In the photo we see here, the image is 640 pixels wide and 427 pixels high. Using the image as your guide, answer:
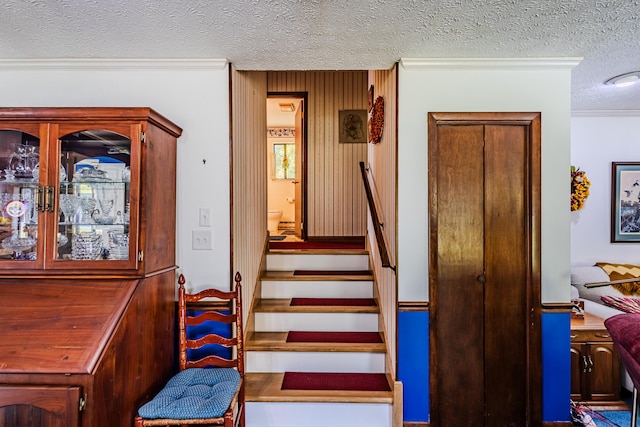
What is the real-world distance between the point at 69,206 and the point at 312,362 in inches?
72.4

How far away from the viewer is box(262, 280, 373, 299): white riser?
3.21 metres

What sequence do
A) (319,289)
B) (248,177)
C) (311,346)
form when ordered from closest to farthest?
1. (311,346)
2. (248,177)
3. (319,289)

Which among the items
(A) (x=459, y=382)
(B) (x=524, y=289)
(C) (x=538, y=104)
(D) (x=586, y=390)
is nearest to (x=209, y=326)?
(A) (x=459, y=382)

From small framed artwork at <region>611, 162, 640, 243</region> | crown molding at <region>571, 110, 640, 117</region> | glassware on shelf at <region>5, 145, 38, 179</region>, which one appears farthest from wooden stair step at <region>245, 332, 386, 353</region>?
crown molding at <region>571, 110, 640, 117</region>

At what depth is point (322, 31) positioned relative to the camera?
76.0 inches

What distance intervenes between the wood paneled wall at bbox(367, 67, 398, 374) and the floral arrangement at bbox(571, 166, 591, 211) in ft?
6.72

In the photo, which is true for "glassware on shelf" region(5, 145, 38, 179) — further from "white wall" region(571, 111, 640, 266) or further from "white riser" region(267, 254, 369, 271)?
"white wall" region(571, 111, 640, 266)

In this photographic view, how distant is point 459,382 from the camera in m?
2.34

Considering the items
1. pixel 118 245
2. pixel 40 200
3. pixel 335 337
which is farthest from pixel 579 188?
pixel 40 200

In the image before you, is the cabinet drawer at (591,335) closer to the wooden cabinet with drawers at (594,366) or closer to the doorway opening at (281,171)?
the wooden cabinet with drawers at (594,366)

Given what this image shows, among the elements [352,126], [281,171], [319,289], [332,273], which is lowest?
[319,289]

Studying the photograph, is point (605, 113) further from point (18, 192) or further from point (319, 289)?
point (18, 192)

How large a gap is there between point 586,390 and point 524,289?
1.12 m

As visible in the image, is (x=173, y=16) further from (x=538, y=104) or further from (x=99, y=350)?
(x=538, y=104)
